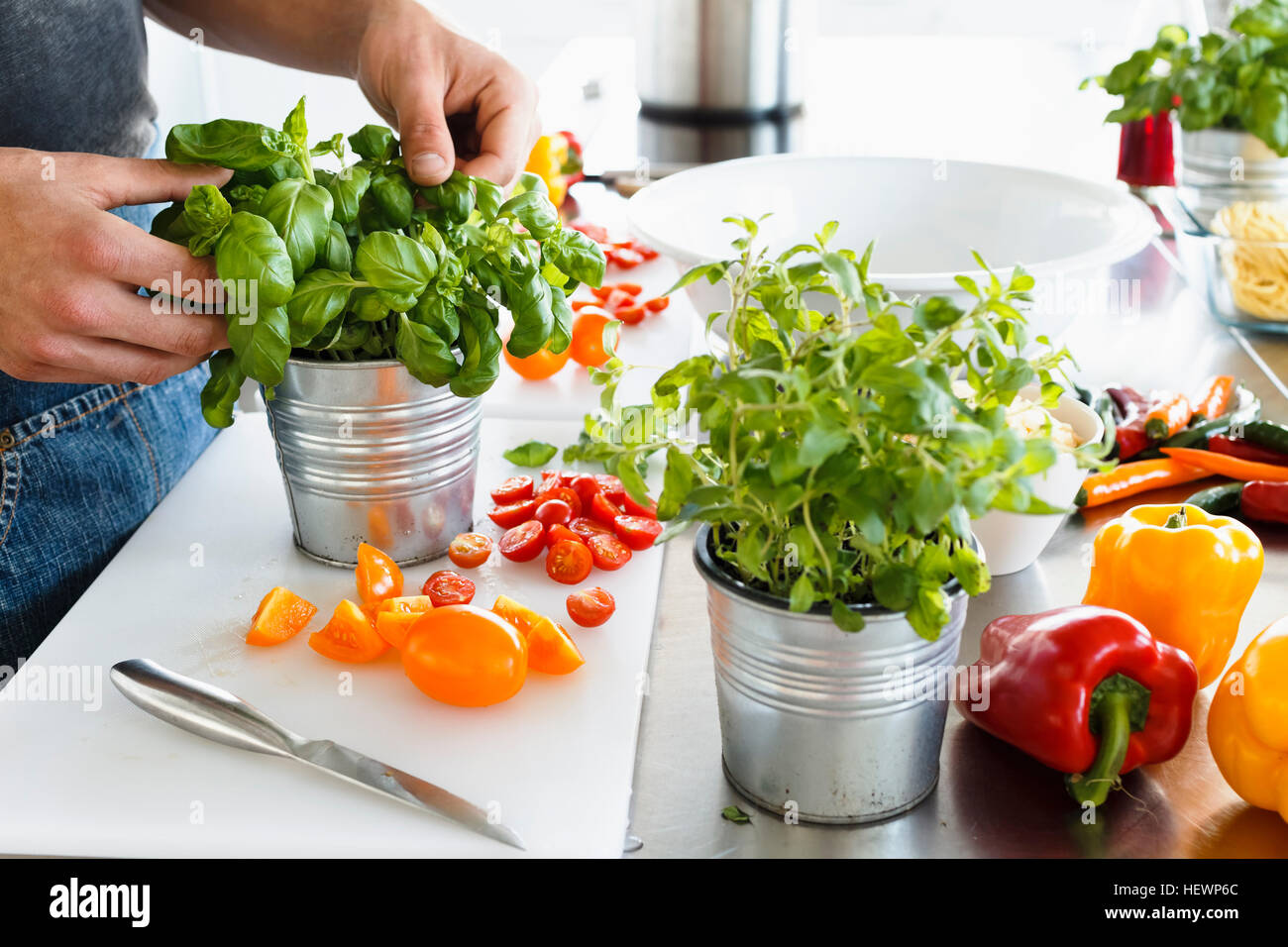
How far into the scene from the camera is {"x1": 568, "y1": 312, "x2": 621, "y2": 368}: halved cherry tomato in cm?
152

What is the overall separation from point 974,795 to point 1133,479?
1.60ft

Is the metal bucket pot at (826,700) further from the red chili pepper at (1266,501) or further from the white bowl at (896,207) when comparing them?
the white bowl at (896,207)

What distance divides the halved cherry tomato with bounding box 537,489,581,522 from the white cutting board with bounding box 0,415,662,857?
0.06 meters

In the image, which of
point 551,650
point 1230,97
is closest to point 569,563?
point 551,650

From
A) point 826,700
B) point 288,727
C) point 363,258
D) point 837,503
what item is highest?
point 363,258

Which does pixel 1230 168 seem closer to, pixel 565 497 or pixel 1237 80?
pixel 1237 80

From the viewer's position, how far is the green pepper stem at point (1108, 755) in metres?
0.83

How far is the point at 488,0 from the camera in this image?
5051 millimetres

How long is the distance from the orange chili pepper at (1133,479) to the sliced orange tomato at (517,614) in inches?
21.3

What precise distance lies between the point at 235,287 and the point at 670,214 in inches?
23.8

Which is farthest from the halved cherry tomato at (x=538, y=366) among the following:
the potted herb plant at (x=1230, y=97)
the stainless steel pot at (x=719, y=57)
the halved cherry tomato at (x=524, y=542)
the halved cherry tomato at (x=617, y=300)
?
the stainless steel pot at (x=719, y=57)

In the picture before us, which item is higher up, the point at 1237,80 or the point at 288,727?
the point at 1237,80

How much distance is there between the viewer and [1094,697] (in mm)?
854
